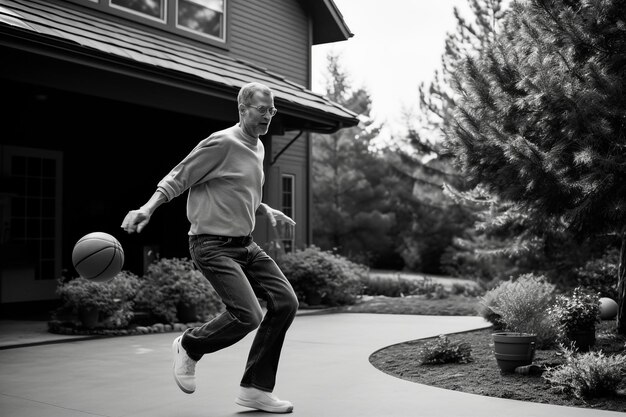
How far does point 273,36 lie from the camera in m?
15.0

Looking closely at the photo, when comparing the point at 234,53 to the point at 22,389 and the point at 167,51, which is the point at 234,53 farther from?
the point at 22,389

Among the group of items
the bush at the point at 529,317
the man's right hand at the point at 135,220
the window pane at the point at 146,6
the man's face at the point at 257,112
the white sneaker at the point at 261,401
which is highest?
the window pane at the point at 146,6

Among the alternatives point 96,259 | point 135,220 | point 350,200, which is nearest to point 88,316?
point 96,259

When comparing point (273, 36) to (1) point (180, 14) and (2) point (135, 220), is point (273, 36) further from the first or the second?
(2) point (135, 220)

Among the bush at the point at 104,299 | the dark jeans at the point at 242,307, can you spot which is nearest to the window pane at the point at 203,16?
the bush at the point at 104,299

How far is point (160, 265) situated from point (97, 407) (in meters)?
5.31

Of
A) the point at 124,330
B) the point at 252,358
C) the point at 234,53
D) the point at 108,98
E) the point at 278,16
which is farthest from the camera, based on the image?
the point at 278,16

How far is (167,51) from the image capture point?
10.7m

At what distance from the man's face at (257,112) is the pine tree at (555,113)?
2.67 meters

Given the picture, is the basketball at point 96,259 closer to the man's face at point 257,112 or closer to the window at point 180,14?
the man's face at point 257,112

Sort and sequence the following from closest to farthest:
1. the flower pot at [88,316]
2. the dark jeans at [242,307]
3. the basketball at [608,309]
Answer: the dark jeans at [242,307], the flower pot at [88,316], the basketball at [608,309]

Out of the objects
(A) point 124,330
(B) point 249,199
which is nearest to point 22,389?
(B) point 249,199

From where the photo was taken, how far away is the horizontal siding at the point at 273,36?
14.1 meters

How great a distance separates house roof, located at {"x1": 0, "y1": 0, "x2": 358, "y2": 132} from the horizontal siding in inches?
41.5
